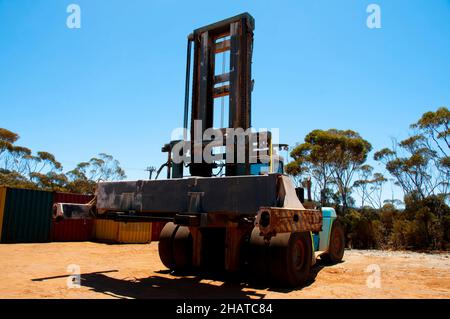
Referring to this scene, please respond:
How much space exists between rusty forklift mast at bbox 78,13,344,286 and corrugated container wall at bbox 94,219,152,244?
11375mm

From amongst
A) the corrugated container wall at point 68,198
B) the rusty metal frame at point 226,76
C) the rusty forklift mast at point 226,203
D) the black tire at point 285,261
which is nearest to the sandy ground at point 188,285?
the black tire at point 285,261

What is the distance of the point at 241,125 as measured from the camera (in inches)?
262

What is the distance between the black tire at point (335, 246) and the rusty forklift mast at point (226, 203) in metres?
3.99

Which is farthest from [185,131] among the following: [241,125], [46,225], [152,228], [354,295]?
[152,228]

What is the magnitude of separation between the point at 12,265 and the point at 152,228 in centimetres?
1345

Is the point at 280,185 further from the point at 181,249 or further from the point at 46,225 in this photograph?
the point at 46,225

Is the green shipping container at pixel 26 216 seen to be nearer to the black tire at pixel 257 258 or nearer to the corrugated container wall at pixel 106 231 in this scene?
the corrugated container wall at pixel 106 231

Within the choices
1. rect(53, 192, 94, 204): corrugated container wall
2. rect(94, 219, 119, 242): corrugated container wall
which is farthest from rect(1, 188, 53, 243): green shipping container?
rect(94, 219, 119, 242): corrugated container wall

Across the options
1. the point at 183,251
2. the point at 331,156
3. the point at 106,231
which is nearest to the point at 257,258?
the point at 183,251

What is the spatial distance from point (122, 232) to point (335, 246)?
12.0 m

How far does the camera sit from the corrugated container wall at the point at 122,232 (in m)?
18.9

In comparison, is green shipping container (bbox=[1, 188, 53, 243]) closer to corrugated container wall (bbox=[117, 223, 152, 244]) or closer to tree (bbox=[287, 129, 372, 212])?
corrugated container wall (bbox=[117, 223, 152, 244])

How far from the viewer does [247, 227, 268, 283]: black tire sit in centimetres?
635

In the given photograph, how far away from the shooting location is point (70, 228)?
1897 cm
